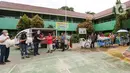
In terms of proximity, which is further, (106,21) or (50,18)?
(106,21)

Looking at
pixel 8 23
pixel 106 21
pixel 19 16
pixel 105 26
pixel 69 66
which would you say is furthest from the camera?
pixel 106 21

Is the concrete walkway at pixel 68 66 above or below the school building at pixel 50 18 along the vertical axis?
below

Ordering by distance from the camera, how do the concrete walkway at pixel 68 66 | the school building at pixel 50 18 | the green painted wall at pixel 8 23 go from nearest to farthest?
1. the concrete walkway at pixel 68 66
2. the green painted wall at pixel 8 23
3. the school building at pixel 50 18

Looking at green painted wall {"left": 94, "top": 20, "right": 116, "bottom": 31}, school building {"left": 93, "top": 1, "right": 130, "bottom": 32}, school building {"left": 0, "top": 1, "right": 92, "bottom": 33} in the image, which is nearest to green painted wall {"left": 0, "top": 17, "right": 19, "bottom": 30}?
school building {"left": 0, "top": 1, "right": 92, "bottom": 33}

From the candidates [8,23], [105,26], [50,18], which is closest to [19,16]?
[8,23]

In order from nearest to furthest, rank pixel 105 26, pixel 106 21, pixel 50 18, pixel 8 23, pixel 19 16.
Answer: pixel 8 23
pixel 19 16
pixel 50 18
pixel 105 26
pixel 106 21

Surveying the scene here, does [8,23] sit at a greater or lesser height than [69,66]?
greater

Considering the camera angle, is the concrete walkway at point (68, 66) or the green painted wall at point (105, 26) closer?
the concrete walkway at point (68, 66)

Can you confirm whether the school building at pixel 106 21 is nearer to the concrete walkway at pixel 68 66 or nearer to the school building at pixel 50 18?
the school building at pixel 50 18

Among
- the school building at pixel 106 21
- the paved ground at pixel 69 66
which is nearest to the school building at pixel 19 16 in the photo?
the school building at pixel 106 21

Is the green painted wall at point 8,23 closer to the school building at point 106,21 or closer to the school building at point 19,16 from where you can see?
the school building at point 19,16

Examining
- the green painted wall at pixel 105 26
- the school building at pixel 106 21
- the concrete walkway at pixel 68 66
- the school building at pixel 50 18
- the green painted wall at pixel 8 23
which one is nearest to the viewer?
the concrete walkway at pixel 68 66

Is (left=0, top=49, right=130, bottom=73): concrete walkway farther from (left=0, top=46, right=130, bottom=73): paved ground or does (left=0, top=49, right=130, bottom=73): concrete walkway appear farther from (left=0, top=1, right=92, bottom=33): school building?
(left=0, top=1, right=92, bottom=33): school building

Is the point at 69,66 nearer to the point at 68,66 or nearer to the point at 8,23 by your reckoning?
the point at 68,66
